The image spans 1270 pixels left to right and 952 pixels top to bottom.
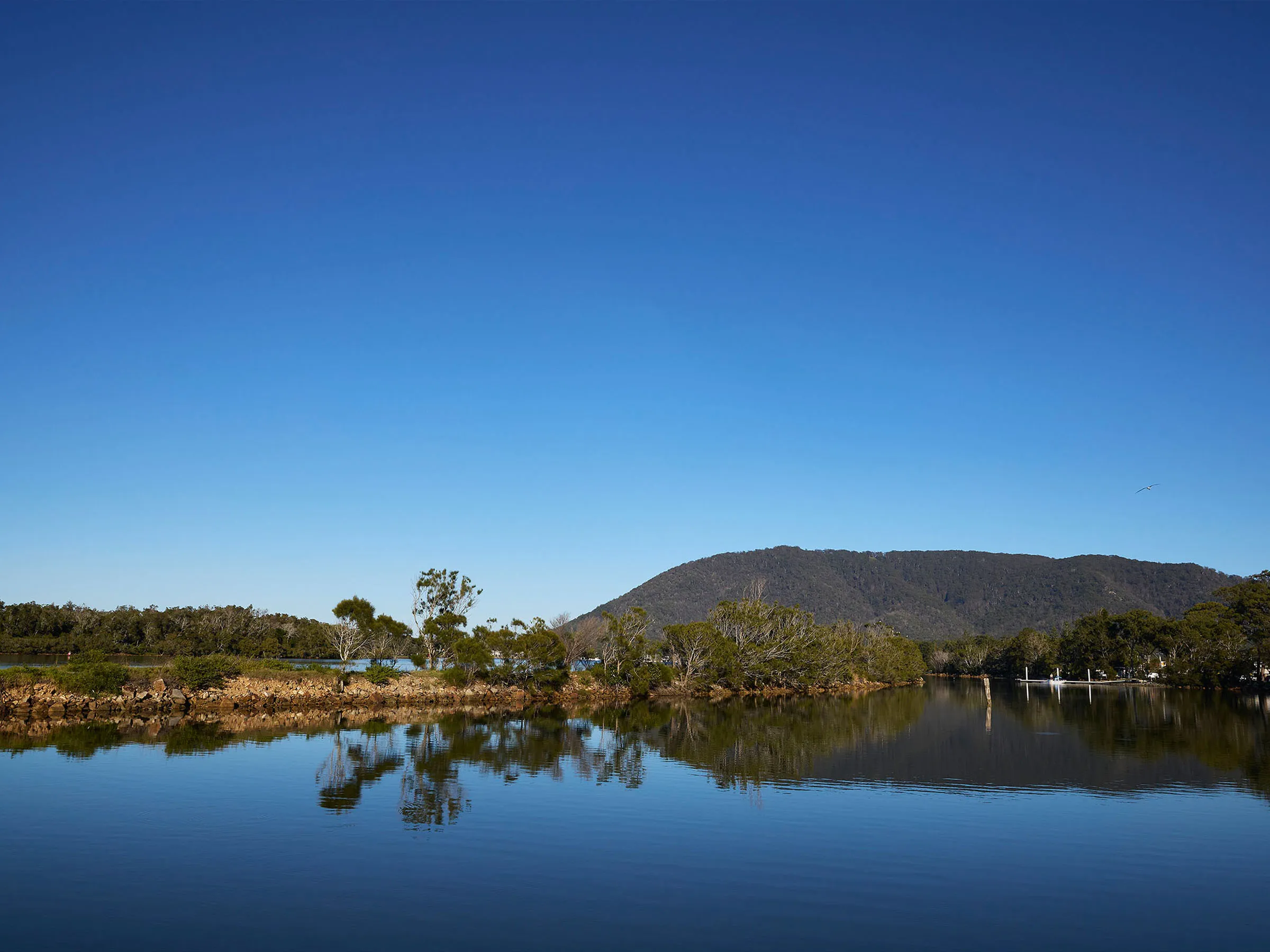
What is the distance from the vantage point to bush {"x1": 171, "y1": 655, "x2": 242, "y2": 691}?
50.2m

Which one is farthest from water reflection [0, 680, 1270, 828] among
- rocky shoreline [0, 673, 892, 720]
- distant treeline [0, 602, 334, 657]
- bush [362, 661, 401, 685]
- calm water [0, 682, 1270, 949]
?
distant treeline [0, 602, 334, 657]

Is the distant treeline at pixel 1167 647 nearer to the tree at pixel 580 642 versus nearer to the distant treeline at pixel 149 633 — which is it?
the tree at pixel 580 642

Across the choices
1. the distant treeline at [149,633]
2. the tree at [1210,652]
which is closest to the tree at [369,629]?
the distant treeline at [149,633]

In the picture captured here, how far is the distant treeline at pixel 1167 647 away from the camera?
313 feet

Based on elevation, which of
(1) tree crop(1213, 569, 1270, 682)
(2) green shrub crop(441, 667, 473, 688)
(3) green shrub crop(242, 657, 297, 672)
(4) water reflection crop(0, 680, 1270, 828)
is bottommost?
(4) water reflection crop(0, 680, 1270, 828)

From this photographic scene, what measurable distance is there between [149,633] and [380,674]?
60440 mm

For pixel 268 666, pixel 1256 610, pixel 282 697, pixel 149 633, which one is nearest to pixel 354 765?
pixel 282 697

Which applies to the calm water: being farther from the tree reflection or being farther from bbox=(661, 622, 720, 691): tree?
bbox=(661, 622, 720, 691): tree

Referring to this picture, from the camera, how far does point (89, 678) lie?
150ft

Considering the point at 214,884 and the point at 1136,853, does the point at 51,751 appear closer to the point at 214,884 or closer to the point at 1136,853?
the point at 214,884

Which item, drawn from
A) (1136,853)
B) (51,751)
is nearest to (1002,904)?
(1136,853)

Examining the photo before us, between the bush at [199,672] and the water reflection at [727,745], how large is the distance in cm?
501

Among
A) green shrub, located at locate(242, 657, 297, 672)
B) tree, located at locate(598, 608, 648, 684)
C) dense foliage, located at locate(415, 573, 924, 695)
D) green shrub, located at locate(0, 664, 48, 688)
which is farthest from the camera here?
tree, located at locate(598, 608, 648, 684)

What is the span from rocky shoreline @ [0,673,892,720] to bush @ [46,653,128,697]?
33cm
